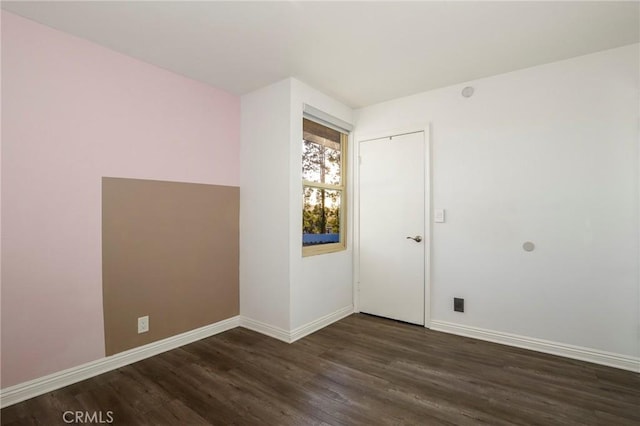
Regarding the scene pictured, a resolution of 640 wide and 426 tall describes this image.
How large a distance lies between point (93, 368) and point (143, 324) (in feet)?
1.39

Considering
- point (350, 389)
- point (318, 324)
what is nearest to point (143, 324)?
point (318, 324)

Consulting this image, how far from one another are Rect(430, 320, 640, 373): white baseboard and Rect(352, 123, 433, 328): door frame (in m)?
0.28

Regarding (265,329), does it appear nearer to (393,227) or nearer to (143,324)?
(143,324)

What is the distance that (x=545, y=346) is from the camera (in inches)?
108

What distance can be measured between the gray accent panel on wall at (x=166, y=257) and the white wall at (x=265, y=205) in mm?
155

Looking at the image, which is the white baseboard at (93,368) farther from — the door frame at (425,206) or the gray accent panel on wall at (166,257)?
the door frame at (425,206)

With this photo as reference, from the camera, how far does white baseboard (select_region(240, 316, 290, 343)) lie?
3.02 meters

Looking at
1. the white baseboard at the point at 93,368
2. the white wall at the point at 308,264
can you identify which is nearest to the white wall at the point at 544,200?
the white wall at the point at 308,264

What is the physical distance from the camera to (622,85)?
2488 millimetres

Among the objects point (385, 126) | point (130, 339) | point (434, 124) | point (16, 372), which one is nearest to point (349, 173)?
point (385, 126)

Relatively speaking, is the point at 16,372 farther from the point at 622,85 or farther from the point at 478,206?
the point at 622,85

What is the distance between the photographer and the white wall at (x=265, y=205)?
9.99ft
